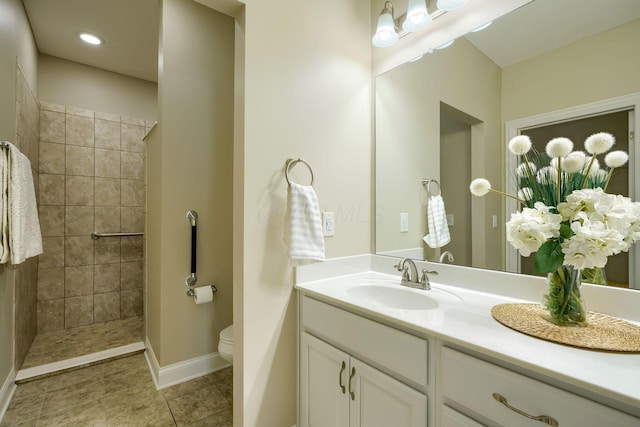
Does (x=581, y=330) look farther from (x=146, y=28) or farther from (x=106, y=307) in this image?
(x=106, y=307)

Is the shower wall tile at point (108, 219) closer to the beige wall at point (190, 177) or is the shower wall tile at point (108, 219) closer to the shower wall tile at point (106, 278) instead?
the shower wall tile at point (106, 278)

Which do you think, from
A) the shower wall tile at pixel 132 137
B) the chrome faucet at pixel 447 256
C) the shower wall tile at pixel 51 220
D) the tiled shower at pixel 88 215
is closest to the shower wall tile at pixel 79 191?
the tiled shower at pixel 88 215

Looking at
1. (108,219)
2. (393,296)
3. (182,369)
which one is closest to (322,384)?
(393,296)

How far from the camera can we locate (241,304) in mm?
1310

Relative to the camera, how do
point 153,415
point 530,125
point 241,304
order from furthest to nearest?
point 153,415, point 241,304, point 530,125

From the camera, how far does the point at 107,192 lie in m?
3.03

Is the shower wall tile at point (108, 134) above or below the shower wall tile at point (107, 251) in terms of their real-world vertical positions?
above

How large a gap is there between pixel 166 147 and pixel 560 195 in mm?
2064

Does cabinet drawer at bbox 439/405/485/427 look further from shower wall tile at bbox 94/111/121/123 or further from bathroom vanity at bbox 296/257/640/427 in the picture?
shower wall tile at bbox 94/111/121/123

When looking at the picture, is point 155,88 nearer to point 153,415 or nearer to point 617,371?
point 153,415

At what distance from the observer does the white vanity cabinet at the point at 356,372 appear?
0.94m

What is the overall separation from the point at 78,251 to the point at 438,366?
3.47 metres

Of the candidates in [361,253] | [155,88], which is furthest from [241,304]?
[155,88]

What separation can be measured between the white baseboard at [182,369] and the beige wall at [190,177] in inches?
1.5
